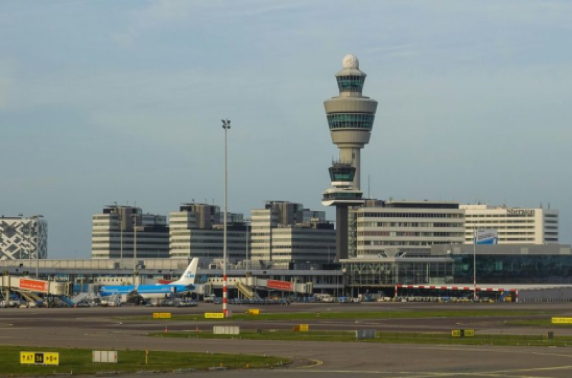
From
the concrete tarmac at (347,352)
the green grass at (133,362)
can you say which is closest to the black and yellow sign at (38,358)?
the green grass at (133,362)

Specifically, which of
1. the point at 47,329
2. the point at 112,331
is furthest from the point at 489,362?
the point at 47,329

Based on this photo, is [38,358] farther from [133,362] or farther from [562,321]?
[562,321]

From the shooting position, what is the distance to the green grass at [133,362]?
57.3 metres

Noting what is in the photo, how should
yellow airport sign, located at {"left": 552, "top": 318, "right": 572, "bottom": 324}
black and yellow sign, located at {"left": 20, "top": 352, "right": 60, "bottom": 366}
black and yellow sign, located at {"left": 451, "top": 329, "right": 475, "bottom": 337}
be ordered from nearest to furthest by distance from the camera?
1. black and yellow sign, located at {"left": 20, "top": 352, "right": 60, "bottom": 366}
2. black and yellow sign, located at {"left": 451, "top": 329, "right": 475, "bottom": 337}
3. yellow airport sign, located at {"left": 552, "top": 318, "right": 572, "bottom": 324}

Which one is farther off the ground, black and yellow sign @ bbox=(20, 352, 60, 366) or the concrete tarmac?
black and yellow sign @ bbox=(20, 352, 60, 366)

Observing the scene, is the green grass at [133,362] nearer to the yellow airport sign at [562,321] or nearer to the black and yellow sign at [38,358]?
the black and yellow sign at [38,358]

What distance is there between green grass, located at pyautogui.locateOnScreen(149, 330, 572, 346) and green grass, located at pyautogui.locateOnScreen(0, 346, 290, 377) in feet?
60.7

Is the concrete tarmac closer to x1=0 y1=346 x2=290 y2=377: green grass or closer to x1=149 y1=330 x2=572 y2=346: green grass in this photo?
x1=0 y1=346 x2=290 y2=377: green grass

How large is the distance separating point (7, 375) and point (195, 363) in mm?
11528

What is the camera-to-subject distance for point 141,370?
57.7 metres

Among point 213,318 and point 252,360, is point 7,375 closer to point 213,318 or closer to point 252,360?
point 252,360

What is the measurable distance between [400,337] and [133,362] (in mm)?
30809

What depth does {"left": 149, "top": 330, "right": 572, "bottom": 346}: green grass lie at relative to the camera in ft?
266

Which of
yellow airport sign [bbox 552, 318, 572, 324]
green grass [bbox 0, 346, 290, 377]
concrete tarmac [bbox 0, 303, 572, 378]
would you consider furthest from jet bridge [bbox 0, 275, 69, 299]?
green grass [bbox 0, 346, 290, 377]
